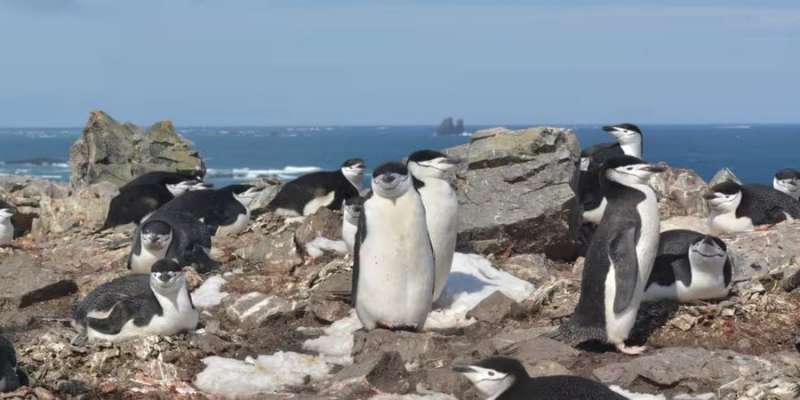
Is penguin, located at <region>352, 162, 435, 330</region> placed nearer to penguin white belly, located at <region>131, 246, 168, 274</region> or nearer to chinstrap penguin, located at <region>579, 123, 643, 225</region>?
penguin white belly, located at <region>131, 246, 168, 274</region>

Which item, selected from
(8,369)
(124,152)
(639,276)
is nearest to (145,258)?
(8,369)

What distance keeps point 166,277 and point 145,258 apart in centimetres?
277

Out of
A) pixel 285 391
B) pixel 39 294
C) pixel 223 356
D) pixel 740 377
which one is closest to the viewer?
pixel 740 377

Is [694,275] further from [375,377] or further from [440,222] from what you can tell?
[375,377]

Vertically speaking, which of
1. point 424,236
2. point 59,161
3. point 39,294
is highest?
point 424,236

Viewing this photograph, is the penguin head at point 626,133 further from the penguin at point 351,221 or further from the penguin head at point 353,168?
the penguin at point 351,221

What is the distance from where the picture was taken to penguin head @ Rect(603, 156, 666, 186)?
8.61 meters

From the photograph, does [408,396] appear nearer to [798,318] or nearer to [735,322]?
[735,322]

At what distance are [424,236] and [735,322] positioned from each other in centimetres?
242

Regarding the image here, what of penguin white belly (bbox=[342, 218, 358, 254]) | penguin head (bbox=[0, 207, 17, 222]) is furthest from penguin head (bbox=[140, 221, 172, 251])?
penguin head (bbox=[0, 207, 17, 222])

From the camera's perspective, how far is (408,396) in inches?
295

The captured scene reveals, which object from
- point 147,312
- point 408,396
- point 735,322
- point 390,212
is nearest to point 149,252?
point 147,312

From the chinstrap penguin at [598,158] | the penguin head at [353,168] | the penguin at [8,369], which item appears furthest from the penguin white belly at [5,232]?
the penguin at [8,369]

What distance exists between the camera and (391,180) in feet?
28.7
